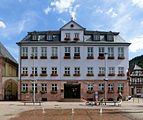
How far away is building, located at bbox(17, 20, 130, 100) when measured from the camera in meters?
59.4

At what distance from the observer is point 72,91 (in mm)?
60719

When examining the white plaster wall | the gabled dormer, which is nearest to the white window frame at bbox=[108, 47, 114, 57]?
the white plaster wall

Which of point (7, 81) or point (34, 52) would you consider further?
point (7, 81)

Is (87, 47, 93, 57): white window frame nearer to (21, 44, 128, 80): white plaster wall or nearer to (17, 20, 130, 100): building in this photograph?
(17, 20, 130, 100): building

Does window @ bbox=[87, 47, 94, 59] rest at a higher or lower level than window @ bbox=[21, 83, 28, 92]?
higher

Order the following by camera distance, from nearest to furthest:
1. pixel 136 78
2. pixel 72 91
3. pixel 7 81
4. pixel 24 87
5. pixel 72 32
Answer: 1. pixel 24 87
2. pixel 72 32
3. pixel 72 91
4. pixel 7 81
5. pixel 136 78

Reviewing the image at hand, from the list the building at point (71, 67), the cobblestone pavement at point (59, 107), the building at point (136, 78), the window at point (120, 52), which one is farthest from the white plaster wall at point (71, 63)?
the building at point (136, 78)

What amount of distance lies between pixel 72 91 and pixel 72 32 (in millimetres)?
10255

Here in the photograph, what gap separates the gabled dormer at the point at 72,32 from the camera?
59.9 meters

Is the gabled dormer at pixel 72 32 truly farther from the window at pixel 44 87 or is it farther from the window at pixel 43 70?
the window at pixel 44 87

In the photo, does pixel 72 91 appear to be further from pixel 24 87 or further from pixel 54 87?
pixel 24 87

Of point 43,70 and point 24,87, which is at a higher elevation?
point 43,70

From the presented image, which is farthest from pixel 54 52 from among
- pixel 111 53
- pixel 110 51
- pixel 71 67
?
pixel 111 53

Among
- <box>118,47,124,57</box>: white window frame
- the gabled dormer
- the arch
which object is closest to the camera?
the gabled dormer
